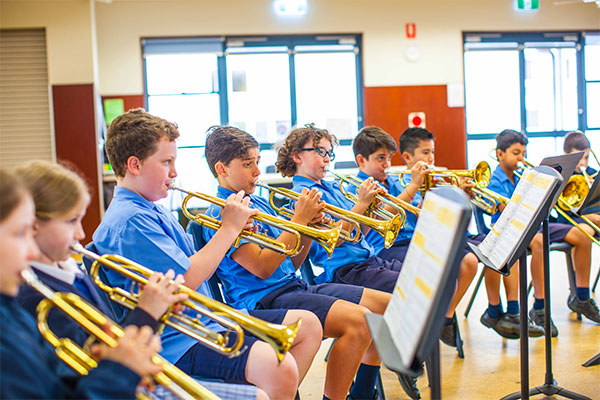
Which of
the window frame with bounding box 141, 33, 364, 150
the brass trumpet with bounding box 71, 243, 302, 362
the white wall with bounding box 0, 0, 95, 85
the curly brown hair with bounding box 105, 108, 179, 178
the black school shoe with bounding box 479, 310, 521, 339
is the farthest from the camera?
the window frame with bounding box 141, 33, 364, 150

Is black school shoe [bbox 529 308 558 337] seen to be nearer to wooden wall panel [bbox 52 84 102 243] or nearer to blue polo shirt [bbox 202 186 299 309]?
blue polo shirt [bbox 202 186 299 309]

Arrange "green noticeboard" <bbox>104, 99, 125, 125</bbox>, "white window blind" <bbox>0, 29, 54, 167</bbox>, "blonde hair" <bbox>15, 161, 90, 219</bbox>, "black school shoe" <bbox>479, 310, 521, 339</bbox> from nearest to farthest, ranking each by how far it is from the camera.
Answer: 1. "blonde hair" <bbox>15, 161, 90, 219</bbox>
2. "black school shoe" <bbox>479, 310, 521, 339</bbox>
3. "white window blind" <bbox>0, 29, 54, 167</bbox>
4. "green noticeboard" <bbox>104, 99, 125, 125</bbox>

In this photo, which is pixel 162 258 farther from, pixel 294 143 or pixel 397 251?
pixel 397 251

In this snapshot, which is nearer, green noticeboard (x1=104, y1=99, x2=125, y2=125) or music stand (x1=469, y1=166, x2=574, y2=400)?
music stand (x1=469, y1=166, x2=574, y2=400)

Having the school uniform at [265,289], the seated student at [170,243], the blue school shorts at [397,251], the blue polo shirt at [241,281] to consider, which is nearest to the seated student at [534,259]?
the blue school shorts at [397,251]

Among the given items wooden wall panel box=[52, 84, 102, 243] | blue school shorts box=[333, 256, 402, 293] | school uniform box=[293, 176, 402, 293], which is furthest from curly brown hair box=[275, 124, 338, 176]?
wooden wall panel box=[52, 84, 102, 243]

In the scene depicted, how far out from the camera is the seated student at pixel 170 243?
5.68 ft

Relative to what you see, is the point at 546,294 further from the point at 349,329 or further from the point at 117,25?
the point at 117,25

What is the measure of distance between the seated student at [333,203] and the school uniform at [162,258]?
39.7 inches

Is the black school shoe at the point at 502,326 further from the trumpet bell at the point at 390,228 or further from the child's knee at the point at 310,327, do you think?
the child's knee at the point at 310,327

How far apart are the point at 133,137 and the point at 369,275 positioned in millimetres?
1314

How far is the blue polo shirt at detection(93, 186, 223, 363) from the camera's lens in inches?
68.5

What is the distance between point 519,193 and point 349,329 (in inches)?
31.7

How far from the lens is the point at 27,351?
40.5 inches
